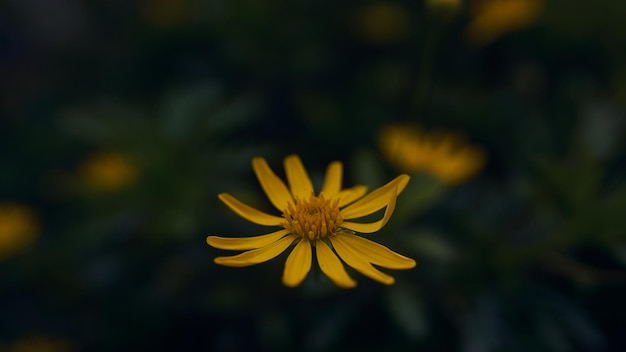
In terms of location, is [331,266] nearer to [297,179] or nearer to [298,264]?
[298,264]

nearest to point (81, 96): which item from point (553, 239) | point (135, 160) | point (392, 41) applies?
point (135, 160)

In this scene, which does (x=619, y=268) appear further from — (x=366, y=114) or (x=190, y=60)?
(x=190, y=60)

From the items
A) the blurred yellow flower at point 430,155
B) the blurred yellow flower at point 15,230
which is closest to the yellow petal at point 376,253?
the blurred yellow flower at point 430,155

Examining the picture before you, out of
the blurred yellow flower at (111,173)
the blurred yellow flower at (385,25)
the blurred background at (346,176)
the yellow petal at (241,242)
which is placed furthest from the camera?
the blurred yellow flower at (385,25)

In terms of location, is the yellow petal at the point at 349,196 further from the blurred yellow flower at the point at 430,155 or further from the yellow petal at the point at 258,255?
the blurred yellow flower at the point at 430,155

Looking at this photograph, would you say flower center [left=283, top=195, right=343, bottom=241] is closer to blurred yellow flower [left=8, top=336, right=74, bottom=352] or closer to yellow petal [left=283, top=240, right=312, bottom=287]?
yellow petal [left=283, top=240, right=312, bottom=287]
